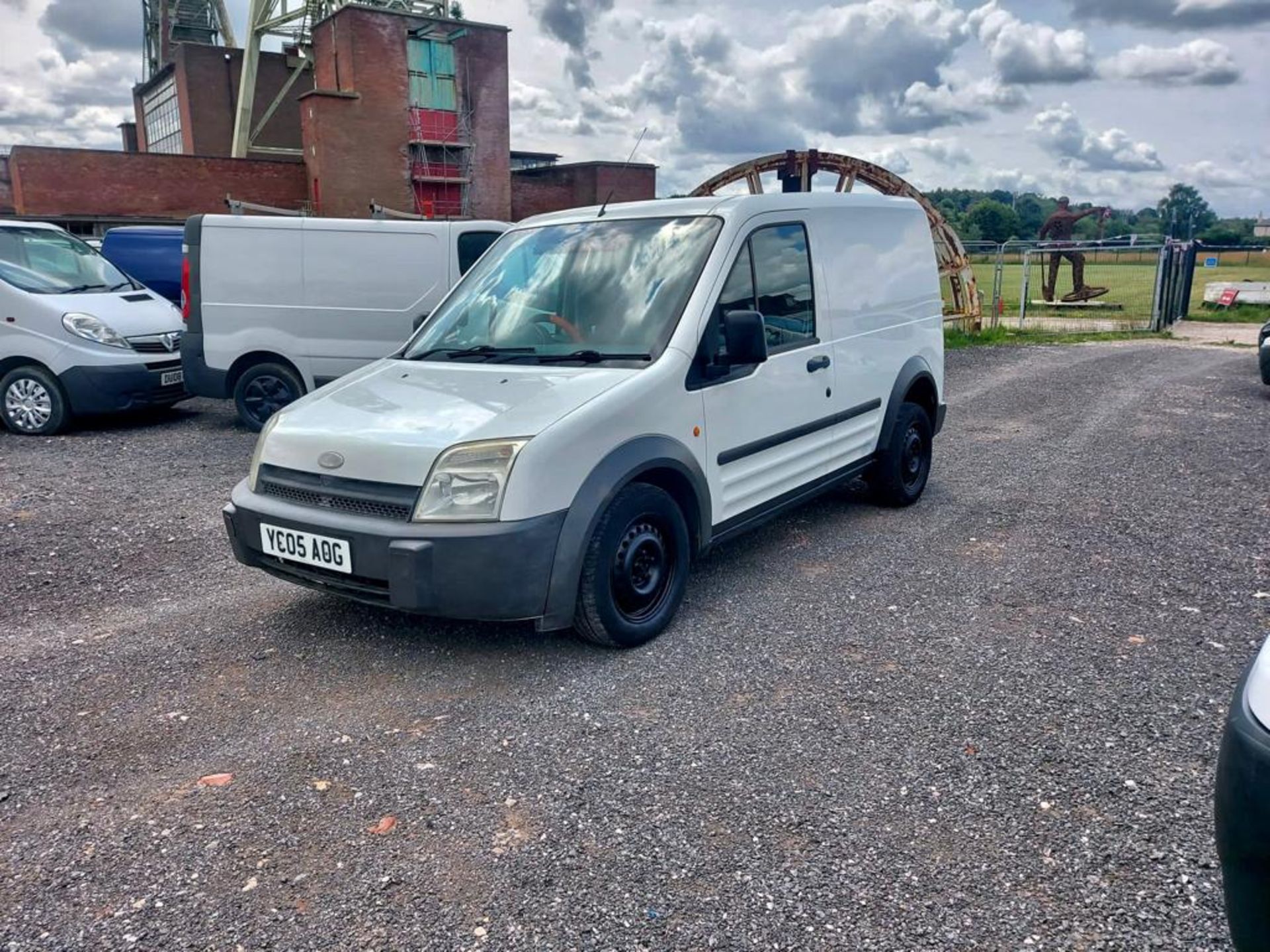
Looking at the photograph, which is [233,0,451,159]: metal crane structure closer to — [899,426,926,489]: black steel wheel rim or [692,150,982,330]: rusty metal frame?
[692,150,982,330]: rusty metal frame

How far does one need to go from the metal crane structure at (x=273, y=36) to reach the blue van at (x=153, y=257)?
19.8 m

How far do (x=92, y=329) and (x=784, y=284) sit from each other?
6957 millimetres

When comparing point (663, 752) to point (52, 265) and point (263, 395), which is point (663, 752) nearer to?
point (263, 395)

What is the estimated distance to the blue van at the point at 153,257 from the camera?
12.9 meters

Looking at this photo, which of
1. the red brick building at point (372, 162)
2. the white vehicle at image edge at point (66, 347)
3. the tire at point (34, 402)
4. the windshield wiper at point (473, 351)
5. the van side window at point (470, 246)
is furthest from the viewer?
the red brick building at point (372, 162)

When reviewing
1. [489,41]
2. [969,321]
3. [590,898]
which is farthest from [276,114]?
[590,898]

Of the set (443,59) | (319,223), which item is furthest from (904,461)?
(443,59)

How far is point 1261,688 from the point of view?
1.87 metres

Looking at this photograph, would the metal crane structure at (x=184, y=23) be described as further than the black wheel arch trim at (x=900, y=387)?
Yes

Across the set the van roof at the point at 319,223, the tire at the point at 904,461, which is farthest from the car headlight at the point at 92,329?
the tire at the point at 904,461

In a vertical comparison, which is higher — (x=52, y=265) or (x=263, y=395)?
(x=52, y=265)

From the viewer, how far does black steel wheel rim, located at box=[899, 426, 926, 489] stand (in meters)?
6.38

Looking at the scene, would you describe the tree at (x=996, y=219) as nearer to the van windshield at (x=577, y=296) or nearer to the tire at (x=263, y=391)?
the tire at (x=263, y=391)

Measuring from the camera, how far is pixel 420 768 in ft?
10.7
